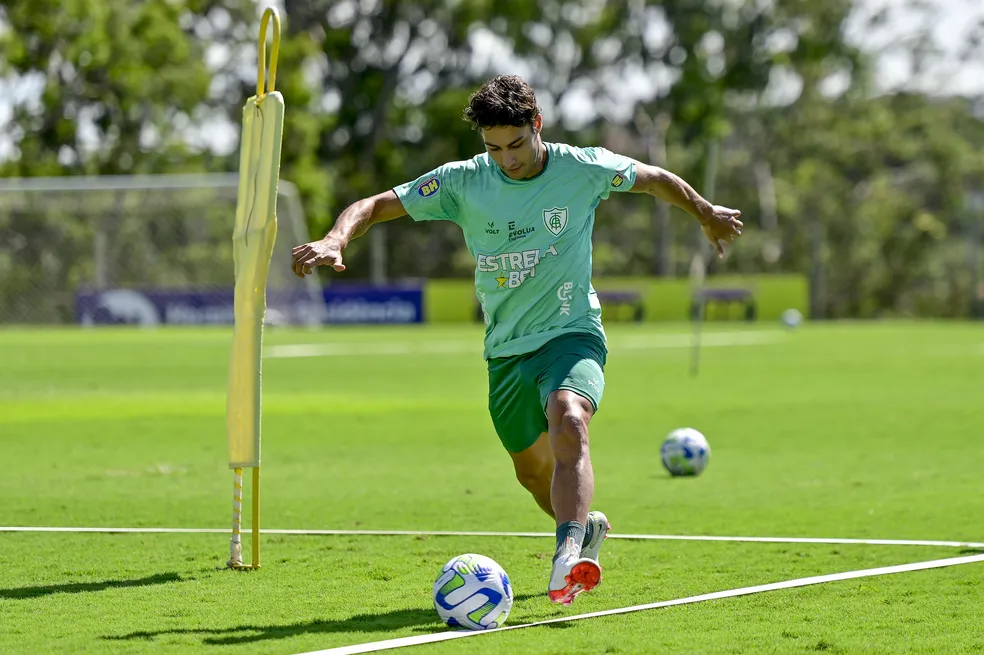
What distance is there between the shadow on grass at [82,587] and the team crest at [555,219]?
245 centimetres

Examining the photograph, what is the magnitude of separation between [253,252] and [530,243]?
4.94 ft

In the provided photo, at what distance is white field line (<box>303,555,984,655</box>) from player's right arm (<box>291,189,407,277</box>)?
1.56 meters

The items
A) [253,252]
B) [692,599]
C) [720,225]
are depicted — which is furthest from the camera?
[253,252]

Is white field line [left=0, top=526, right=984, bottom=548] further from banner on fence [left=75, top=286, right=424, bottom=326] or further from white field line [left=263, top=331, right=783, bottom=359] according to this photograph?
banner on fence [left=75, top=286, right=424, bottom=326]

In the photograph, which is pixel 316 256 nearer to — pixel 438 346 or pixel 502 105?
pixel 502 105

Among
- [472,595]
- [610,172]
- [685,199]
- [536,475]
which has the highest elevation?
[610,172]

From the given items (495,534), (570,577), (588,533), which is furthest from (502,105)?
(495,534)

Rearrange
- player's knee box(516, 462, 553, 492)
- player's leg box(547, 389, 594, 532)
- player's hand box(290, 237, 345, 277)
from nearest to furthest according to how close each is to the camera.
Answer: player's hand box(290, 237, 345, 277) → player's leg box(547, 389, 594, 532) → player's knee box(516, 462, 553, 492)

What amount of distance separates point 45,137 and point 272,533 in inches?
2091

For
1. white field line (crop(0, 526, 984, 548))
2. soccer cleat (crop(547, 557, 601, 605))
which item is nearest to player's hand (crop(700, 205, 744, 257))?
soccer cleat (crop(547, 557, 601, 605))

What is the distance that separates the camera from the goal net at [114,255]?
160ft

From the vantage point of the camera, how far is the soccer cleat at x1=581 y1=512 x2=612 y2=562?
7.40 m

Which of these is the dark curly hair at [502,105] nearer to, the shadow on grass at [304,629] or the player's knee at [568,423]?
the player's knee at [568,423]

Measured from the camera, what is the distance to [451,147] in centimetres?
6838
